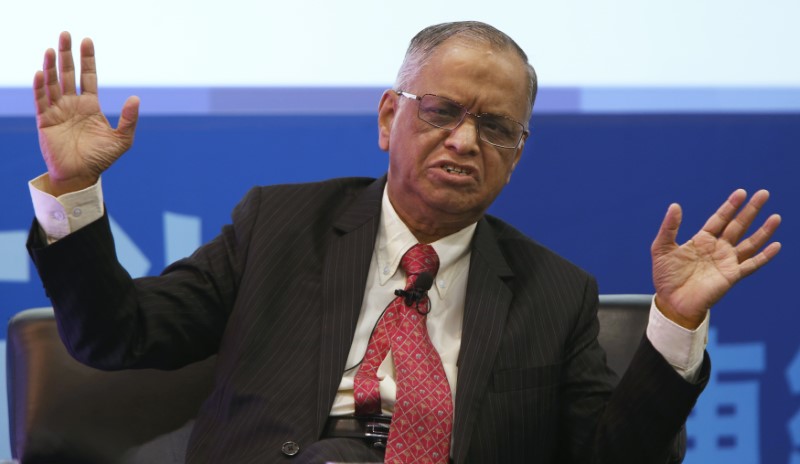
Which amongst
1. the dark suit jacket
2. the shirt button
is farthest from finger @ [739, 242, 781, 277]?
the shirt button

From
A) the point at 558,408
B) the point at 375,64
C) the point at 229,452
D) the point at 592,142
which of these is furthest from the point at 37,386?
the point at 592,142

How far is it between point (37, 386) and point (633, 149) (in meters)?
1.89

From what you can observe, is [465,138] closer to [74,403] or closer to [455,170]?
[455,170]

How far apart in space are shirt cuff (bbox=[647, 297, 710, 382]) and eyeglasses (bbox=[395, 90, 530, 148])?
0.50m

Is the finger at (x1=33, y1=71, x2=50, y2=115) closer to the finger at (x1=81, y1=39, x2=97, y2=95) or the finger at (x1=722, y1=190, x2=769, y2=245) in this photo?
the finger at (x1=81, y1=39, x2=97, y2=95)

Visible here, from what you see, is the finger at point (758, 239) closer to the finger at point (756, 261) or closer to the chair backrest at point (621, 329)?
the finger at point (756, 261)

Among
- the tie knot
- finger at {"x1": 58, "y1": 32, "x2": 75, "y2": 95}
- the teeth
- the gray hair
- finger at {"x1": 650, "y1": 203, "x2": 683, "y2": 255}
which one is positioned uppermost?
the gray hair

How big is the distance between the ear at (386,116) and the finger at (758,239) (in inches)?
31.4

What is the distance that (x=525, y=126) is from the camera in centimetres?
229

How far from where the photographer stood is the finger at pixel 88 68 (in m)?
1.91

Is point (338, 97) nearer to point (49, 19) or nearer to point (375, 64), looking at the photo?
point (375, 64)

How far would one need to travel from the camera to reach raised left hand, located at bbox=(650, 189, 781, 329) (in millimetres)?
1977

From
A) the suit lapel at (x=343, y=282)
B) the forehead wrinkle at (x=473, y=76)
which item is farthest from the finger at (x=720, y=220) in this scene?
the suit lapel at (x=343, y=282)

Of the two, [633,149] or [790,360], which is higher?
[633,149]
